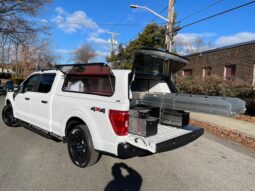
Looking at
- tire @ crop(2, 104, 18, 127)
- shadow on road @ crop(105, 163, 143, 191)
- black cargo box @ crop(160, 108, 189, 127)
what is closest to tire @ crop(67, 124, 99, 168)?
shadow on road @ crop(105, 163, 143, 191)

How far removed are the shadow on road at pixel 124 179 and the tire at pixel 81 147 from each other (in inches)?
19.0

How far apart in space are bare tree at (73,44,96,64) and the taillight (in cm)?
6775

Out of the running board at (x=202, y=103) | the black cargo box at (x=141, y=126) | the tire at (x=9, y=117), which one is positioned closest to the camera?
the running board at (x=202, y=103)

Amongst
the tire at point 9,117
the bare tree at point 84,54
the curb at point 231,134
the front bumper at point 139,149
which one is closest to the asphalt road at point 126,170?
the front bumper at point 139,149

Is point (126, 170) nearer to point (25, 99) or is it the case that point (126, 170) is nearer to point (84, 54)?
point (25, 99)

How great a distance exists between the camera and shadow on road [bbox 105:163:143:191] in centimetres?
373

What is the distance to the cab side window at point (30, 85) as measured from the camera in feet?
19.9

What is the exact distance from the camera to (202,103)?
391 centimetres

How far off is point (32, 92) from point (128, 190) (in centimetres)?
375

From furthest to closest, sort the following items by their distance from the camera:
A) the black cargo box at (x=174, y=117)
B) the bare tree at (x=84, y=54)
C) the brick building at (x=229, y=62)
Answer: the bare tree at (x=84, y=54) < the brick building at (x=229, y=62) < the black cargo box at (x=174, y=117)

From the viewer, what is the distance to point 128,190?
12.0 ft

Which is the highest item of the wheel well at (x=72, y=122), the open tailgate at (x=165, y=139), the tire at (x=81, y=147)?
the wheel well at (x=72, y=122)

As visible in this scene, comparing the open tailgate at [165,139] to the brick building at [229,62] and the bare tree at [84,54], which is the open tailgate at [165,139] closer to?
the brick building at [229,62]

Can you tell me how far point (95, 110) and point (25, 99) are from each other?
3086 mm
